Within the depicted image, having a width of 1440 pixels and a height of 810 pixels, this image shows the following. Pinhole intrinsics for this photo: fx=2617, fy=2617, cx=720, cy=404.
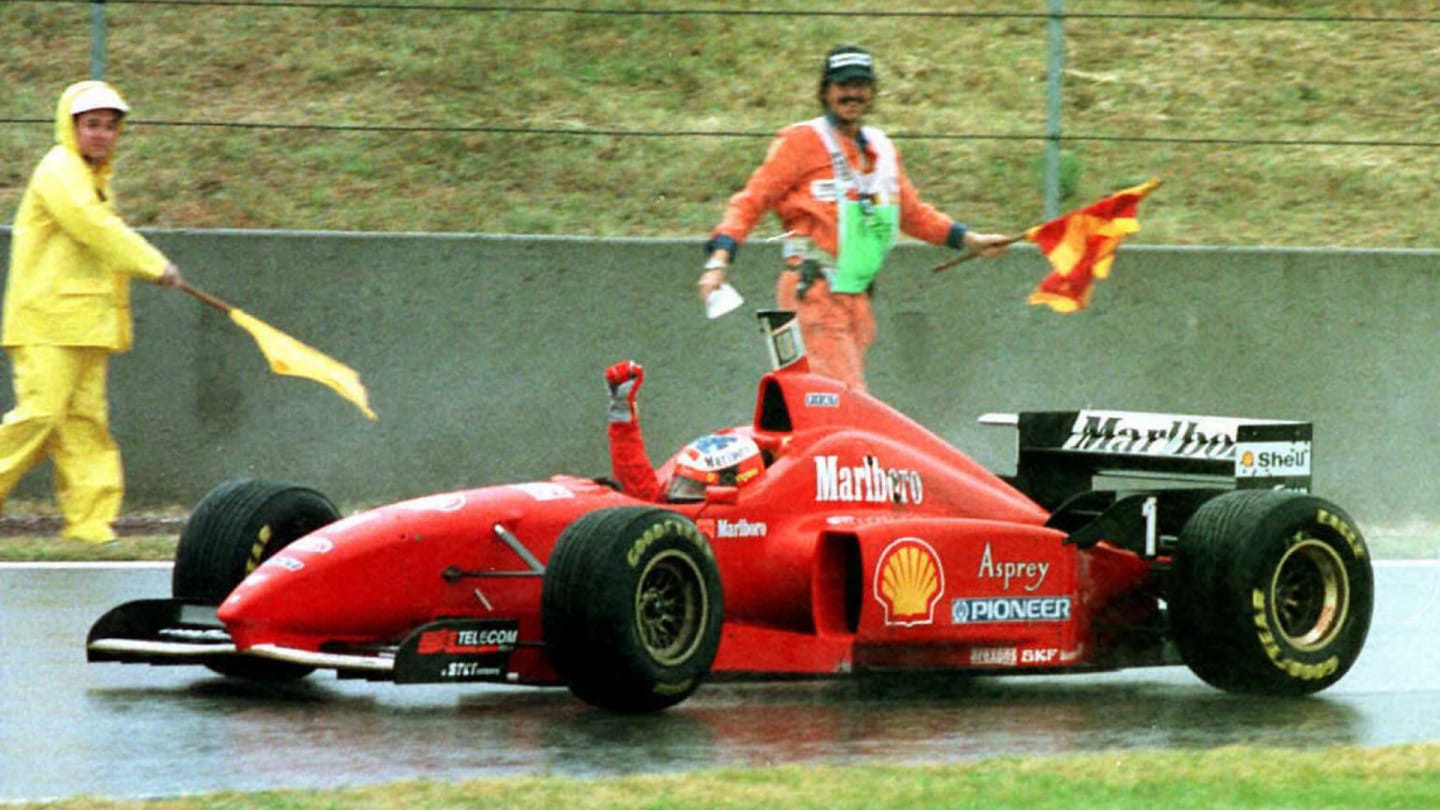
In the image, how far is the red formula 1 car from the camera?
7.40 metres

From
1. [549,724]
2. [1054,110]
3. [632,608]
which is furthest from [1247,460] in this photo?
[1054,110]

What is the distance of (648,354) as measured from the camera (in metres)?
12.5

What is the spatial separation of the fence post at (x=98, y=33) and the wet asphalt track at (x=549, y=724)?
426 cm

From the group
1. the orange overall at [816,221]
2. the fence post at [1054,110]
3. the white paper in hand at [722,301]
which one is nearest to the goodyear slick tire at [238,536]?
the white paper in hand at [722,301]

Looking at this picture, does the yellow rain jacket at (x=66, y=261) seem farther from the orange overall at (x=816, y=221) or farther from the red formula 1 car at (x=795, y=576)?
the red formula 1 car at (x=795, y=576)

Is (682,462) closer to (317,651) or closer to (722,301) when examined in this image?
(722,301)

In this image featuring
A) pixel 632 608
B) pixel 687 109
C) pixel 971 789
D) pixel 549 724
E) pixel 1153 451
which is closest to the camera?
pixel 971 789

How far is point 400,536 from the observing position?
760cm

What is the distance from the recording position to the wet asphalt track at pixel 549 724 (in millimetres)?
6766

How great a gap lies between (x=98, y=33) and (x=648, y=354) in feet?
10.3

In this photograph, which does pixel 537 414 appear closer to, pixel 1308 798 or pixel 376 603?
pixel 376 603

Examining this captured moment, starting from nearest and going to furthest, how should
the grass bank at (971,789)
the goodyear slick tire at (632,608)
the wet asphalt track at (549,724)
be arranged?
the grass bank at (971,789)
the wet asphalt track at (549,724)
the goodyear slick tire at (632,608)

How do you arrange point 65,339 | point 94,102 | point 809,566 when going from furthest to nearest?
point 65,339 < point 94,102 < point 809,566

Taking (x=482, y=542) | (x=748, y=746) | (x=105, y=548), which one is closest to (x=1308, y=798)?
(x=748, y=746)
